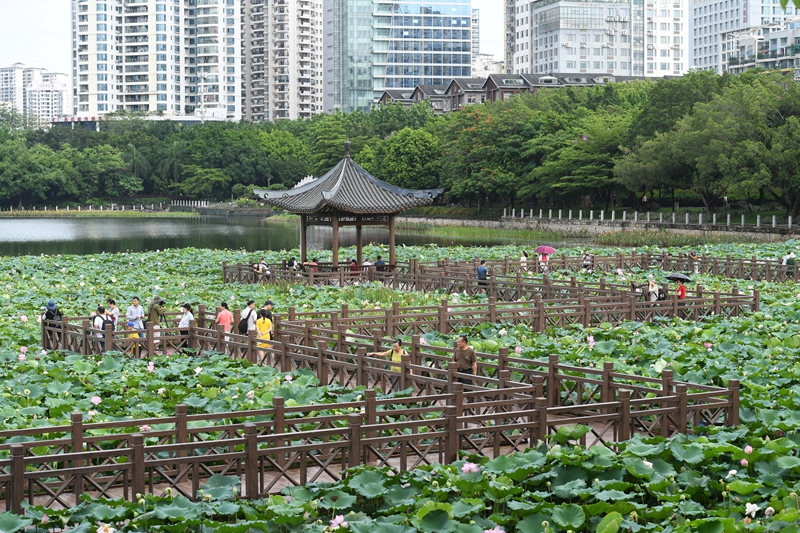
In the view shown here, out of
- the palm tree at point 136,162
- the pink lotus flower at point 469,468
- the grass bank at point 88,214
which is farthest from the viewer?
the palm tree at point 136,162

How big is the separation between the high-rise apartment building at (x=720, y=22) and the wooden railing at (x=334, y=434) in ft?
453

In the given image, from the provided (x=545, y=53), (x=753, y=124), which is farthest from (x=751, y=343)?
(x=545, y=53)

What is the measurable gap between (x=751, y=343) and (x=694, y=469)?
7.54 metres

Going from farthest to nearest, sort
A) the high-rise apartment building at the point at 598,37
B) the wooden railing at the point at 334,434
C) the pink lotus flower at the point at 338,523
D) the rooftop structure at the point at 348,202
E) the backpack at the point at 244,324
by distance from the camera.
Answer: the high-rise apartment building at the point at 598,37
the rooftop structure at the point at 348,202
the backpack at the point at 244,324
the wooden railing at the point at 334,434
the pink lotus flower at the point at 338,523

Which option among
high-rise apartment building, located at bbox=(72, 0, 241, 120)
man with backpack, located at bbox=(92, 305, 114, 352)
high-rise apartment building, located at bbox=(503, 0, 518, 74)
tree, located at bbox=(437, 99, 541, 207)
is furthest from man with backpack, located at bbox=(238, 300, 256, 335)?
high-rise apartment building, located at bbox=(503, 0, 518, 74)

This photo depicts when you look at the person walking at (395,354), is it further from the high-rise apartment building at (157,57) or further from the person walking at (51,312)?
the high-rise apartment building at (157,57)

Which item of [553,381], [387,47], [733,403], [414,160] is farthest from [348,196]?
[387,47]

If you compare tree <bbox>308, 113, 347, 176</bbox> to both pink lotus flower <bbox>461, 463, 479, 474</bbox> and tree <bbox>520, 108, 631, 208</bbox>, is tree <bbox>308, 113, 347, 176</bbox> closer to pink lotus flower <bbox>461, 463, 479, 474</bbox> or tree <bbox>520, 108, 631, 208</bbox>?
tree <bbox>520, 108, 631, 208</bbox>

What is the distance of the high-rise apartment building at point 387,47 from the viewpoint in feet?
488

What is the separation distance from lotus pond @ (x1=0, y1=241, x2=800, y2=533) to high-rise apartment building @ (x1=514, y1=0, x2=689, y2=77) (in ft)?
404

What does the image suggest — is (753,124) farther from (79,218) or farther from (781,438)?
(79,218)

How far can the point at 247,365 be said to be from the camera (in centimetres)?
1483

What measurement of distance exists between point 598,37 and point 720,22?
22.1 meters

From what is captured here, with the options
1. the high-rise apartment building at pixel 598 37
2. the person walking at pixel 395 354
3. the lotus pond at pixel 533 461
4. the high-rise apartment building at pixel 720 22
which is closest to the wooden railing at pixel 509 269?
the lotus pond at pixel 533 461
